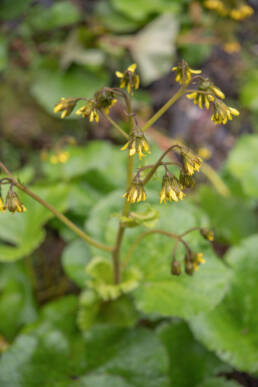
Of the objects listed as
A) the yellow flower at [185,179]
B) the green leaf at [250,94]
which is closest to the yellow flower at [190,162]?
the yellow flower at [185,179]

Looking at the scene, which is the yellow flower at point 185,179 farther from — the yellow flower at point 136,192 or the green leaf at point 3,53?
the green leaf at point 3,53

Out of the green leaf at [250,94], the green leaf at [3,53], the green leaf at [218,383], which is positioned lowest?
the green leaf at [218,383]

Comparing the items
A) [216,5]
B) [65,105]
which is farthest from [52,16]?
[65,105]

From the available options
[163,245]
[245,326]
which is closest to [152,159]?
[163,245]

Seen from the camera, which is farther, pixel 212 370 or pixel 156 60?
pixel 156 60

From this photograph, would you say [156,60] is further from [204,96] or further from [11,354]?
[11,354]

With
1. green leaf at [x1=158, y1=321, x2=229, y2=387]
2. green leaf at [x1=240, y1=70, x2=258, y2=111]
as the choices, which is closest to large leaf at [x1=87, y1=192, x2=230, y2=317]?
green leaf at [x1=158, y1=321, x2=229, y2=387]

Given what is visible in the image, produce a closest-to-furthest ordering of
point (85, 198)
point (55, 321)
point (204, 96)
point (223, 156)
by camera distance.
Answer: point (204, 96)
point (55, 321)
point (85, 198)
point (223, 156)
